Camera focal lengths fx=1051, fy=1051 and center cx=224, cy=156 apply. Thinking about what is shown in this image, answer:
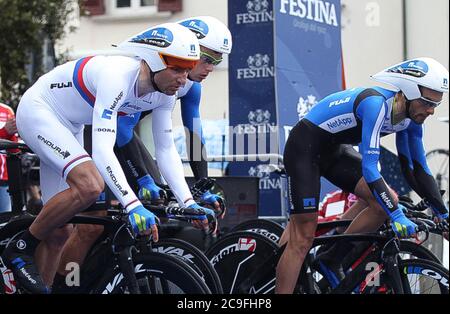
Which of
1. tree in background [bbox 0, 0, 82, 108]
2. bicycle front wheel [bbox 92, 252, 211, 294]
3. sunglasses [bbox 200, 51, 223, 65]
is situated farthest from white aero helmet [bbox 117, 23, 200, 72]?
tree in background [bbox 0, 0, 82, 108]

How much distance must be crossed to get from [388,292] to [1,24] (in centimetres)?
1097

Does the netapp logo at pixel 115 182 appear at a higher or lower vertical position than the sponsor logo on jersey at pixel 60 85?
lower

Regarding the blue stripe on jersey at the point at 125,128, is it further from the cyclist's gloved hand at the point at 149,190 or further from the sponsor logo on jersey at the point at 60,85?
the sponsor logo on jersey at the point at 60,85

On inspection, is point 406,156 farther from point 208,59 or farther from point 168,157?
point 168,157

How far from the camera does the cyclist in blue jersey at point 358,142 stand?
724cm

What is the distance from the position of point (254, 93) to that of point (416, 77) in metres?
3.60

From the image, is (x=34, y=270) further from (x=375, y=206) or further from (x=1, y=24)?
(x=1, y=24)

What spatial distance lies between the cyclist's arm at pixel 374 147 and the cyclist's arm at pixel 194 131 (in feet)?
4.48

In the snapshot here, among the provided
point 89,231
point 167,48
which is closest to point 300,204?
point 89,231

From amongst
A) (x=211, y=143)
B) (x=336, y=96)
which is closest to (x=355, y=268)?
(x=336, y=96)

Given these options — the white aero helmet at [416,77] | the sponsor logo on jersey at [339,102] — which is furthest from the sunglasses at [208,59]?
the white aero helmet at [416,77]

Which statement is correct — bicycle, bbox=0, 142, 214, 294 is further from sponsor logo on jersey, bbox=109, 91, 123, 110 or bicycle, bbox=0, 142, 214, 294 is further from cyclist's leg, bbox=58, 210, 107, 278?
sponsor logo on jersey, bbox=109, 91, 123, 110

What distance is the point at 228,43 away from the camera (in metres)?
7.70

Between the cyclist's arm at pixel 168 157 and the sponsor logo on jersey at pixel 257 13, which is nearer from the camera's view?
the cyclist's arm at pixel 168 157
